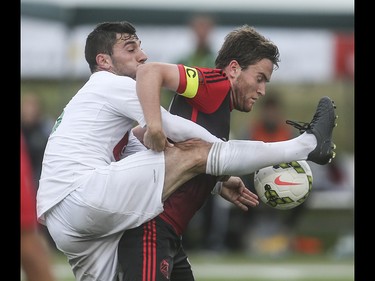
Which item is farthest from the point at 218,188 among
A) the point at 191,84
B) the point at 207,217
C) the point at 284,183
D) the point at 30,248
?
the point at 207,217

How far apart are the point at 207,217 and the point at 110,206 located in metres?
7.07

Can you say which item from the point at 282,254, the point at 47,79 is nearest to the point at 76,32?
the point at 47,79

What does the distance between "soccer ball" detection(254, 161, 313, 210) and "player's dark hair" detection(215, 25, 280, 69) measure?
1.97 feet

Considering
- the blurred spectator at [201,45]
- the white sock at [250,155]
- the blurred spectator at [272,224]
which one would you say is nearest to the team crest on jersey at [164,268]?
the white sock at [250,155]

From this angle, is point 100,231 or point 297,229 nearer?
point 100,231

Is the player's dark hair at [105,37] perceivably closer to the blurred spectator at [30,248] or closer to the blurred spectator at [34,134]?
the blurred spectator at [30,248]

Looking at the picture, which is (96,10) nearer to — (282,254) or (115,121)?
(282,254)

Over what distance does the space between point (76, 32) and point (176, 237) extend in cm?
741

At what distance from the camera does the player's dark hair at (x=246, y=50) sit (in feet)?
17.7

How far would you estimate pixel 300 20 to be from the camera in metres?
12.5

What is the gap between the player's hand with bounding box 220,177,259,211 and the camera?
19.1ft

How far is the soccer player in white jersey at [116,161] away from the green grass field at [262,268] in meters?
4.48

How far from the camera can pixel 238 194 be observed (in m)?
5.88

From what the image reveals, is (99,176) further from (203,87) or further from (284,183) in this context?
(284,183)
